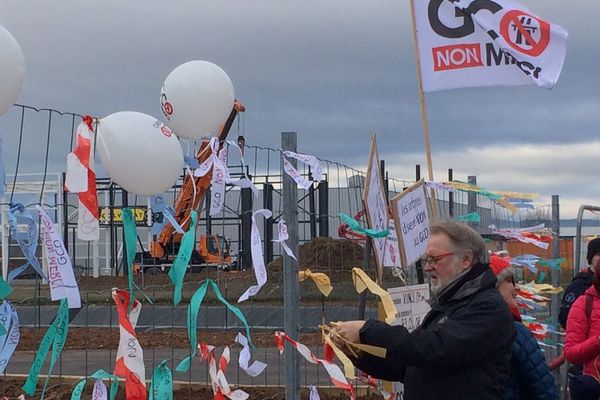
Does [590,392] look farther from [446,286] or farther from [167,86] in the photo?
[167,86]

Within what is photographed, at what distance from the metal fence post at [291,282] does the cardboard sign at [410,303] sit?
0.59 meters

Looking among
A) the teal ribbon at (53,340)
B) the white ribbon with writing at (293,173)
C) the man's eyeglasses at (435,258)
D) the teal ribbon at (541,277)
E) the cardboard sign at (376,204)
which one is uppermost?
the white ribbon with writing at (293,173)

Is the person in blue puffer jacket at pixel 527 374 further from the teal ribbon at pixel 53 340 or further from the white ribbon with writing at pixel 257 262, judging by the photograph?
the teal ribbon at pixel 53 340

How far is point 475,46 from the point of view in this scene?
678cm

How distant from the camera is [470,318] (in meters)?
3.51

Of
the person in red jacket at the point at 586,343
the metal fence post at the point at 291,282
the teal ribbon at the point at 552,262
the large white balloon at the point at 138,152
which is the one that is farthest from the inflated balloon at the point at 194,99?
the teal ribbon at the point at 552,262

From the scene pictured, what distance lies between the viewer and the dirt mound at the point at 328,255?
1041 cm

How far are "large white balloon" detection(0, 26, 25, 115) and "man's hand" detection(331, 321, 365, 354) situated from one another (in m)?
1.74

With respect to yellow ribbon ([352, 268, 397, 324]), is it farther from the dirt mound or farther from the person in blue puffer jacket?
the dirt mound

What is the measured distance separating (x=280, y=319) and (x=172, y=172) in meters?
8.08

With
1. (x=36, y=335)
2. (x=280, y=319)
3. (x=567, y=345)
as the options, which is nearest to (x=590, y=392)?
(x=567, y=345)

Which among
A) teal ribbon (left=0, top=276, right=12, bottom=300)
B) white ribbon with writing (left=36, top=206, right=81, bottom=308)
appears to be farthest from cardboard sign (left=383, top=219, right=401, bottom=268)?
teal ribbon (left=0, top=276, right=12, bottom=300)

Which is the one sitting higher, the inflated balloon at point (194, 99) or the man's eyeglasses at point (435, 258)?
the inflated balloon at point (194, 99)

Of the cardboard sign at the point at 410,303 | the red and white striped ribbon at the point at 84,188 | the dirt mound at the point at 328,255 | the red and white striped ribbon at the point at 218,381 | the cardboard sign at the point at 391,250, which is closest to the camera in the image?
the red and white striped ribbon at the point at 84,188
